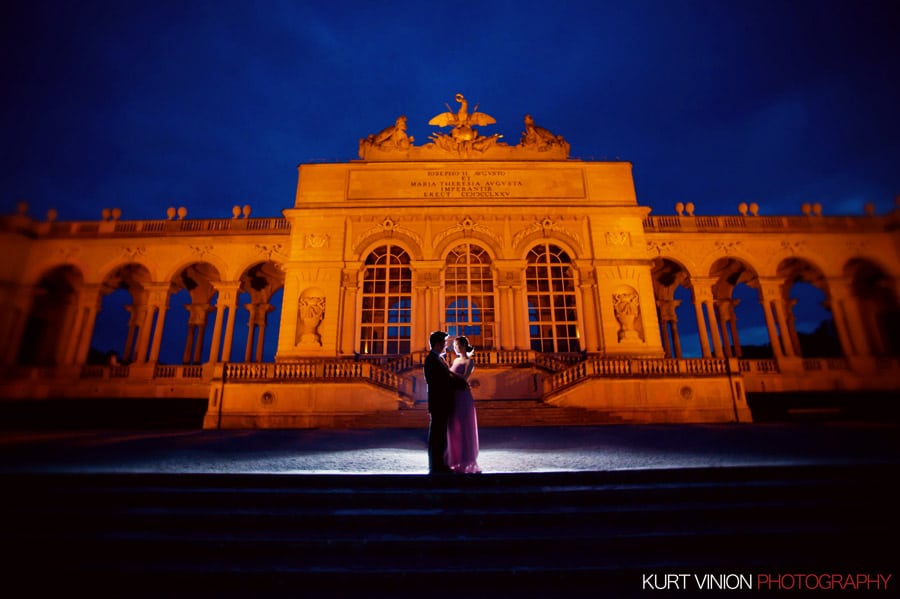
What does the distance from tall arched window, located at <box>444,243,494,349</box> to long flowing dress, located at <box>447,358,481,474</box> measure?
11.7 meters

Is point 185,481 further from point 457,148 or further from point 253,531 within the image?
point 457,148

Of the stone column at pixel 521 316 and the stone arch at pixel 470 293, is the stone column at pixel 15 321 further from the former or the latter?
the stone column at pixel 521 316

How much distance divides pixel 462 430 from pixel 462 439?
0.34 feet

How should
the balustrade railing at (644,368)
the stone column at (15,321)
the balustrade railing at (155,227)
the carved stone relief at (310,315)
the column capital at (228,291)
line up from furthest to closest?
→ 1. the balustrade railing at (155,227)
2. the column capital at (228,291)
3. the stone column at (15,321)
4. the carved stone relief at (310,315)
5. the balustrade railing at (644,368)

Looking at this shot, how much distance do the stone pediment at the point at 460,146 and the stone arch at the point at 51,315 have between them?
53.8 ft

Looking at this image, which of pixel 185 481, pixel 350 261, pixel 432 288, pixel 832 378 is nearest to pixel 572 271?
pixel 432 288

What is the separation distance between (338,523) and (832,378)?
2374cm

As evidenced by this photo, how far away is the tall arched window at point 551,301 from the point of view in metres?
17.0

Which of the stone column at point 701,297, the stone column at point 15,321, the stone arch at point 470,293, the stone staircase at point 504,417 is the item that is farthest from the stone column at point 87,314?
the stone column at point 701,297

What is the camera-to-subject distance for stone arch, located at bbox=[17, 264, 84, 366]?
2006cm

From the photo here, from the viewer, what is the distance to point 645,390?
41.0ft

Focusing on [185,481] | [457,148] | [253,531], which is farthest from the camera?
[457,148]

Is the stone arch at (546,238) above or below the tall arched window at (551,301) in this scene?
above

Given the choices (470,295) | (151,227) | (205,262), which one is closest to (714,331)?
(470,295)
